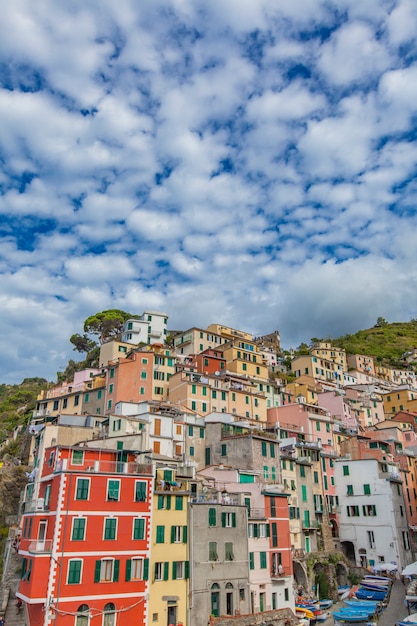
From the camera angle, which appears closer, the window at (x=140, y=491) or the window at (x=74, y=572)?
the window at (x=74, y=572)

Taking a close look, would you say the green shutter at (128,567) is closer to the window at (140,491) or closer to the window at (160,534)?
the window at (160,534)

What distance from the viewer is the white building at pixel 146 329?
84938 millimetres

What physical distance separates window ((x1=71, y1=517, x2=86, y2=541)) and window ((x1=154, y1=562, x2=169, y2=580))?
230 inches

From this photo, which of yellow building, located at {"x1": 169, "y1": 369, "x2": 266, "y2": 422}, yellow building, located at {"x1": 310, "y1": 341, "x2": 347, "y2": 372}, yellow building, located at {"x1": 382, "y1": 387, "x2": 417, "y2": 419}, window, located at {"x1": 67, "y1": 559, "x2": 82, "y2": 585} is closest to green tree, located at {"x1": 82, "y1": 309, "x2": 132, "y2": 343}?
yellow building, located at {"x1": 169, "y1": 369, "x2": 266, "y2": 422}

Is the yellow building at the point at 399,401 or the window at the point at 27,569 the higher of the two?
the yellow building at the point at 399,401

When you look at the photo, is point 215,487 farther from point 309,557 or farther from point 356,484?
point 356,484

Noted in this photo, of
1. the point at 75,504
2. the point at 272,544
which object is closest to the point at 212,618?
the point at 272,544

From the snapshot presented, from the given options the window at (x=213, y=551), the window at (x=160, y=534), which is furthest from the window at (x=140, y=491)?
the window at (x=213, y=551)

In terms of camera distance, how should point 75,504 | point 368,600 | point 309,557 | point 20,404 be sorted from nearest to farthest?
point 75,504 < point 368,600 < point 309,557 < point 20,404

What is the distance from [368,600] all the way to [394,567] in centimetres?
685

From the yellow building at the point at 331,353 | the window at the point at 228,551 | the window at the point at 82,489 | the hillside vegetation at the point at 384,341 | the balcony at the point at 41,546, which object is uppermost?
the hillside vegetation at the point at 384,341

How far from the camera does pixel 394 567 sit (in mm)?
50500

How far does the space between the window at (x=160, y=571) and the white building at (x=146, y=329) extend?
163ft

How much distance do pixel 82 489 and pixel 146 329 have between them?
52.4 metres
